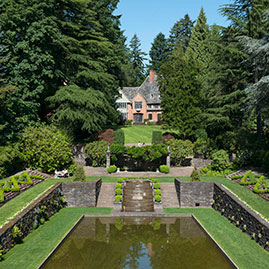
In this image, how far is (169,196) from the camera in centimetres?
2584

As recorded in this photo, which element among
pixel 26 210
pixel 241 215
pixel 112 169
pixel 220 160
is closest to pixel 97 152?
pixel 112 169

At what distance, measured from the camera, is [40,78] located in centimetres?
3272

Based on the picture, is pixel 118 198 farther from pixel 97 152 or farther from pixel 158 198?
pixel 97 152

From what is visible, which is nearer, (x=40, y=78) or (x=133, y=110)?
(x=40, y=78)

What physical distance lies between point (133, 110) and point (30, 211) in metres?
49.0

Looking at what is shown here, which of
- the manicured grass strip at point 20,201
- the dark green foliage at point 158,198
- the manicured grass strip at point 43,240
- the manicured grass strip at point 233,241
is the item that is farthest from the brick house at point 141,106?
the manicured grass strip at point 233,241

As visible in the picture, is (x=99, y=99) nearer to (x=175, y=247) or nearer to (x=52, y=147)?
(x=52, y=147)

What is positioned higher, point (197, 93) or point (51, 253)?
point (197, 93)

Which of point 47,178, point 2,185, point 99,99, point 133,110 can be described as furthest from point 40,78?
point 133,110

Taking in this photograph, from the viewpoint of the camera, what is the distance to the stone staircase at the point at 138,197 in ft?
78.6

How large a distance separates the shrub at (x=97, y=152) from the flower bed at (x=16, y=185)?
8.01 meters

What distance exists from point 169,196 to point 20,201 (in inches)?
506

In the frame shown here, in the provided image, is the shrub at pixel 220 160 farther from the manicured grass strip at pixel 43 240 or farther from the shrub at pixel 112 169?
the manicured grass strip at pixel 43 240

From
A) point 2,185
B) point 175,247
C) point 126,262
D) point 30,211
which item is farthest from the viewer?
point 2,185
